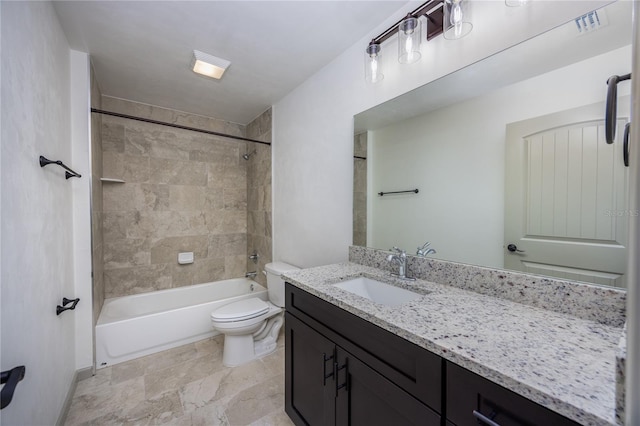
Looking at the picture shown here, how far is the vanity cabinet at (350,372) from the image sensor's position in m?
0.76

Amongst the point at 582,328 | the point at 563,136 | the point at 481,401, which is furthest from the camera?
the point at 563,136

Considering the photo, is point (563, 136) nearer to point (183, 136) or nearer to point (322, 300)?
point (322, 300)

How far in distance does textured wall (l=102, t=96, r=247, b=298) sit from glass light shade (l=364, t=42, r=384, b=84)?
2260 mm

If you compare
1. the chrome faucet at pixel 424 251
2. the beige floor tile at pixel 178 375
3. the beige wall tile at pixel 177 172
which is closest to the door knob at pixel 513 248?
the chrome faucet at pixel 424 251

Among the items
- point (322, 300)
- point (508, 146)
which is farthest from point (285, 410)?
point (508, 146)

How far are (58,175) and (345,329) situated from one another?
6.24 feet

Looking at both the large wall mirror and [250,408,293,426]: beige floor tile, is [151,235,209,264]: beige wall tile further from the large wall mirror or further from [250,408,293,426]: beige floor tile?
the large wall mirror

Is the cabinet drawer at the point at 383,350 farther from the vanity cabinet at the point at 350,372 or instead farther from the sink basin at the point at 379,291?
the sink basin at the point at 379,291

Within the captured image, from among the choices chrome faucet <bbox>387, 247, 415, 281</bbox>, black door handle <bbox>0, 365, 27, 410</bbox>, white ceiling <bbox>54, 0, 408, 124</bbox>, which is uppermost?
white ceiling <bbox>54, 0, 408, 124</bbox>

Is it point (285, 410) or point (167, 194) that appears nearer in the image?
point (285, 410)

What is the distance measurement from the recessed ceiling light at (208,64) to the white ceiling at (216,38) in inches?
1.9

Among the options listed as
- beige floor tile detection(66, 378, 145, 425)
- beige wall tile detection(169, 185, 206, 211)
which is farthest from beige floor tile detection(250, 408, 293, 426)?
beige wall tile detection(169, 185, 206, 211)

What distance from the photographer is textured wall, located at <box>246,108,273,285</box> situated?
114 inches

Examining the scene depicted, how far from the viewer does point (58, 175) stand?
1529 millimetres
